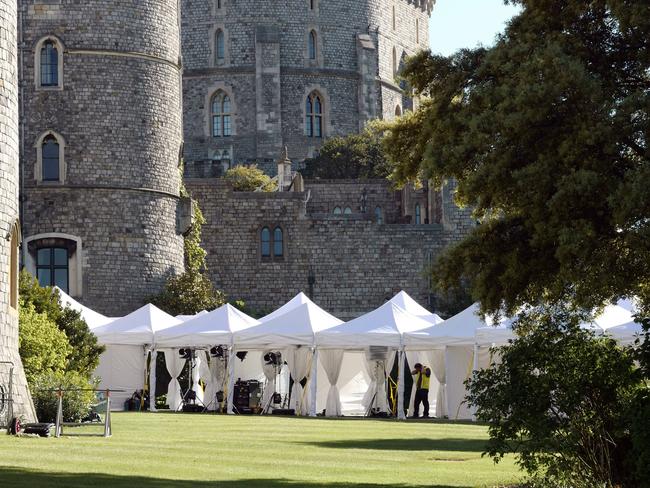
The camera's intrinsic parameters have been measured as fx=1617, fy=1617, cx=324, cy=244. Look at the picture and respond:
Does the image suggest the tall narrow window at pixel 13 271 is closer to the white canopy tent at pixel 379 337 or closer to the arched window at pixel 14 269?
the arched window at pixel 14 269

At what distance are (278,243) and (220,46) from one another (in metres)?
25.7

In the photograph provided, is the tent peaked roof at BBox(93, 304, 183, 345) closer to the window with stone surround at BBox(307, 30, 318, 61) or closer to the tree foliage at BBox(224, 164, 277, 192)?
the tree foliage at BBox(224, 164, 277, 192)

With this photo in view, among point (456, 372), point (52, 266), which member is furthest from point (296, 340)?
point (52, 266)

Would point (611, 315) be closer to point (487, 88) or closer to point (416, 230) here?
point (487, 88)

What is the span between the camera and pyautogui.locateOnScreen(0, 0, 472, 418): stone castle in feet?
148

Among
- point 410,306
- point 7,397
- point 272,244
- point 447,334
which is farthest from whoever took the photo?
point 272,244

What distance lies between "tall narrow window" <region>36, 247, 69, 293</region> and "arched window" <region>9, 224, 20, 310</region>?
1975cm

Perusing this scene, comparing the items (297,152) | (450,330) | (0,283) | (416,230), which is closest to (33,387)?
(0,283)

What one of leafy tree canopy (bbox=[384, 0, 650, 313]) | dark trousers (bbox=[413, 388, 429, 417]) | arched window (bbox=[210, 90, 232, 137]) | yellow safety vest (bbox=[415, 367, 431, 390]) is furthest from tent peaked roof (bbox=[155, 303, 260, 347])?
arched window (bbox=[210, 90, 232, 137])

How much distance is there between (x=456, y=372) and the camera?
34938mm

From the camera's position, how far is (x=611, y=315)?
33.7m

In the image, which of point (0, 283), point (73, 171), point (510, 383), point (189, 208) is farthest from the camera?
point (189, 208)

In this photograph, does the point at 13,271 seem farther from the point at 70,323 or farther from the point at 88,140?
the point at 88,140

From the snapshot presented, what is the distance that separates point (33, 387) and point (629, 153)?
12263 millimetres
